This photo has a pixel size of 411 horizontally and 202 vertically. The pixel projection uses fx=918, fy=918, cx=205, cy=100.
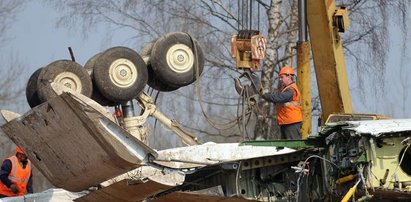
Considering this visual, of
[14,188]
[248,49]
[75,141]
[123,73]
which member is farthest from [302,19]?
[75,141]

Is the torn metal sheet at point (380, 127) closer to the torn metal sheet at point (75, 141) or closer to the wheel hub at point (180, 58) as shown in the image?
the torn metal sheet at point (75, 141)

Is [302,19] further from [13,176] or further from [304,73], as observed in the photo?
[13,176]

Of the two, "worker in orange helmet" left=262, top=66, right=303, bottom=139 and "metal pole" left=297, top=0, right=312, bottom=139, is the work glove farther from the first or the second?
"metal pole" left=297, top=0, right=312, bottom=139

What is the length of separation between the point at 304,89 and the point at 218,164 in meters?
4.34

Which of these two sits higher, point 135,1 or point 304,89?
point 135,1

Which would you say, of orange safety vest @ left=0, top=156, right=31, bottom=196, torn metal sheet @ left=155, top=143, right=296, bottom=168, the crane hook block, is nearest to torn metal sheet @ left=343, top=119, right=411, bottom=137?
torn metal sheet @ left=155, top=143, right=296, bottom=168

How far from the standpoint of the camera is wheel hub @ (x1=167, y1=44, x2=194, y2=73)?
13367mm

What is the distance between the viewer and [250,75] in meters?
13.7

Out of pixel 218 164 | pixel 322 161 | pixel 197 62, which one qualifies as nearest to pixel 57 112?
pixel 218 164

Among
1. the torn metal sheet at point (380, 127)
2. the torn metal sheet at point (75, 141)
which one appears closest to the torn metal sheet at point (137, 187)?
the torn metal sheet at point (75, 141)

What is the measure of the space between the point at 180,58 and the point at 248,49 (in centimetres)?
121

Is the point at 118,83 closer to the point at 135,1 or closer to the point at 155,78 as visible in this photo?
the point at 155,78

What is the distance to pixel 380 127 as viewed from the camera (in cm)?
898

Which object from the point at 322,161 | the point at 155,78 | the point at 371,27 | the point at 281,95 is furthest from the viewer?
the point at 371,27
